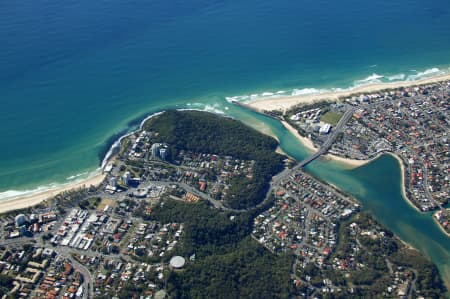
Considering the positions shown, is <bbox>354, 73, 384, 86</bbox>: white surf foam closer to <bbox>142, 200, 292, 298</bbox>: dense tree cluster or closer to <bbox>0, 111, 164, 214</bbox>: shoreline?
<bbox>142, 200, 292, 298</bbox>: dense tree cluster

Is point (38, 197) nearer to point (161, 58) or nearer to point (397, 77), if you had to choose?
point (161, 58)

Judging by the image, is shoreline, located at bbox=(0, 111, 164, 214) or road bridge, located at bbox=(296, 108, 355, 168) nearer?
shoreline, located at bbox=(0, 111, 164, 214)

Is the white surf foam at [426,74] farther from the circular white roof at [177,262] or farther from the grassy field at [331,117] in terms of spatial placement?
the circular white roof at [177,262]

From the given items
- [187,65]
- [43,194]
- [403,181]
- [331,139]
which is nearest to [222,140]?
[331,139]

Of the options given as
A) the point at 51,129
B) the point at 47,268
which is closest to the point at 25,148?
the point at 51,129

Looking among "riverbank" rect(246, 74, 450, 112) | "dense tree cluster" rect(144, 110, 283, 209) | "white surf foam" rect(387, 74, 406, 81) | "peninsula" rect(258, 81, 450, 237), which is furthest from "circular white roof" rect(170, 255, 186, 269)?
"white surf foam" rect(387, 74, 406, 81)

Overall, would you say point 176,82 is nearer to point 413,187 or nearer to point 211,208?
point 211,208
